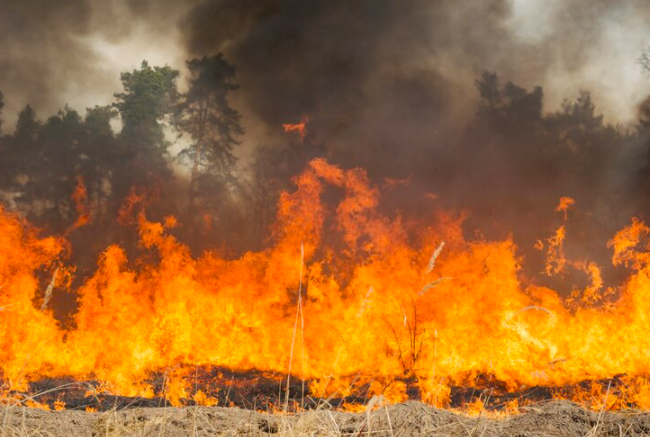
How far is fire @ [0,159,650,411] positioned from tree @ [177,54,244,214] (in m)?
3.95

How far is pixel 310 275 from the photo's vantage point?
13766 mm

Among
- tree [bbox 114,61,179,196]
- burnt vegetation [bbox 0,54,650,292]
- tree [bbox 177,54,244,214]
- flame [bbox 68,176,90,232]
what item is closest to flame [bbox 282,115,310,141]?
burnt vegetation [bbox 0,54,650,292]

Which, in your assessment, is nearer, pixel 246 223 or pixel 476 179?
pixel 476 179

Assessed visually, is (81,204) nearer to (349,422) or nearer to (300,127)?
(300,127)

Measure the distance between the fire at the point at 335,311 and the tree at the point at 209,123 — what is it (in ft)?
13.0

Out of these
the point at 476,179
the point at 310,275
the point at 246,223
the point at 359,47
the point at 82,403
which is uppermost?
the point at 359,47

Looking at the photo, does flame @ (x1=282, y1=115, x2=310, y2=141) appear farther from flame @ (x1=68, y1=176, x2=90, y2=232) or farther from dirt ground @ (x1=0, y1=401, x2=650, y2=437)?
dirt ground @ (x1=0, y1=401, x2=650, y2=437)

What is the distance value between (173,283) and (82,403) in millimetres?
4386

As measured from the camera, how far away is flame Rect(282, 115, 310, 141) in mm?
15646

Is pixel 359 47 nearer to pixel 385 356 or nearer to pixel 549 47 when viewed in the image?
Answer: pixel 549 47

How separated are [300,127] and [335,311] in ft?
19.0

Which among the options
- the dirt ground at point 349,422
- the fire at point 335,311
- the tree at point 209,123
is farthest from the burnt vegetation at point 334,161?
the dirt ground at point 349,422

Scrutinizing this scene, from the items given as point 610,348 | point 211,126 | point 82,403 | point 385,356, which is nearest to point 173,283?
point 82,403

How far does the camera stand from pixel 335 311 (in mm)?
12938
